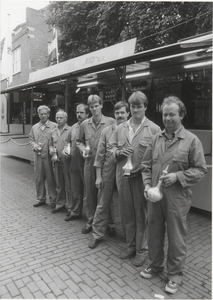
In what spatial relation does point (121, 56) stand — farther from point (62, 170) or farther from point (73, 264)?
point (73, 264)

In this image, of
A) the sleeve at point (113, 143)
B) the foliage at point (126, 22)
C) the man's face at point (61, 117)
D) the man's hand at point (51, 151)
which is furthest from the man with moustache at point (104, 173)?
the foliage at point (126, 22)

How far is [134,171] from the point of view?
2979mm

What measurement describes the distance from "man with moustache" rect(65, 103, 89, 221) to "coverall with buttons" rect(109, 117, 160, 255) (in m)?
1.18

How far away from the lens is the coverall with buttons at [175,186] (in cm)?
248

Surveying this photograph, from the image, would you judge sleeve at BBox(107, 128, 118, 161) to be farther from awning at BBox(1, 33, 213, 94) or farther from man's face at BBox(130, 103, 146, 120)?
awning at BBox(1, 33, 213, 94)

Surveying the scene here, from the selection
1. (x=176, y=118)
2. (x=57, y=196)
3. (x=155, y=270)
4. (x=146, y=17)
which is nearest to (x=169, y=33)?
(x=146, y=17)

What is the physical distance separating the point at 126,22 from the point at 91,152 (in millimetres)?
8986

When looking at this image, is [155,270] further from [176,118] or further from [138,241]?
[176,118]

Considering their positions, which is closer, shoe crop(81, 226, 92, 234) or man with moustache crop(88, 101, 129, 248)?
man with moustache crop(88, 101, 129, 248)

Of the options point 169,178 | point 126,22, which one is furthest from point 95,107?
point 126,22

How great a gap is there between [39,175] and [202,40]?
12.6ft

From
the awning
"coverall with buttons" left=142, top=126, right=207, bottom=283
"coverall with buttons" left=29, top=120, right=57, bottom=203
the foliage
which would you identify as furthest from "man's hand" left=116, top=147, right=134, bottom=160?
the foliage

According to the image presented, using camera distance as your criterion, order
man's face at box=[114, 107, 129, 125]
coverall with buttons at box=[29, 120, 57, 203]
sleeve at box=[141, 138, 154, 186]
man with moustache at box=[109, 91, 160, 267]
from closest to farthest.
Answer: sleeve at box=[141, 138, 154, 186]
man with moustache at box=[109, 91, 160, 267]
man's face at box=[114, 107, 129, 125]
coverall with buttons at box=[29, 120, 57, 203]

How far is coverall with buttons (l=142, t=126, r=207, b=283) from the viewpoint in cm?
248
